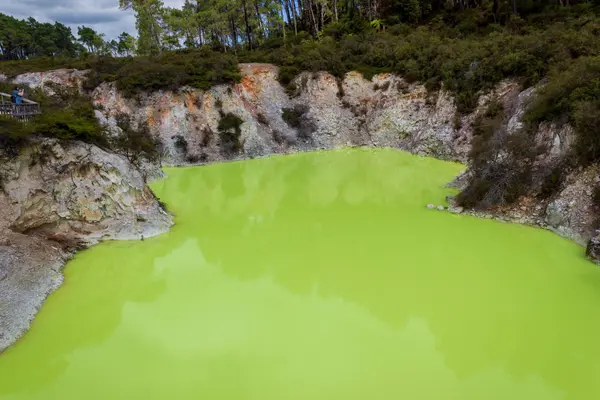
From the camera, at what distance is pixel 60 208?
14000 millimetres

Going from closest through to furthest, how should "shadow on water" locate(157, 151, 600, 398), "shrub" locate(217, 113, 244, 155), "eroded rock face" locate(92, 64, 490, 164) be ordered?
"shadow on water" locate(157, 151, 600, 398), "eroded rock face" locate(92, 64, 490, 164), "shrub" locate(217, 113, 244, 155)

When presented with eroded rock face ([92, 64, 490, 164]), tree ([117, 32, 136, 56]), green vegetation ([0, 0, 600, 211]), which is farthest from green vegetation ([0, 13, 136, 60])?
eroded rock face ([92, 64, 490, 164])

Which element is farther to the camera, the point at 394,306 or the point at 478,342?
the point at 394,306

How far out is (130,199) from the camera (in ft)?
50.1

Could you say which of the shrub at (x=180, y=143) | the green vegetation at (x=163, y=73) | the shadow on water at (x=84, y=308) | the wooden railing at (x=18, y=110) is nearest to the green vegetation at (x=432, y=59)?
the green vegetation at (x=163, y=73)

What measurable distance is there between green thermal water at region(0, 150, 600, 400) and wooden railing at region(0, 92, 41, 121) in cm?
528

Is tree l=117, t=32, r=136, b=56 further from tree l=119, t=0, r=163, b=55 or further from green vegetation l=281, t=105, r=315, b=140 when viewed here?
green vegetation l=281, t=105, r=315, b=140

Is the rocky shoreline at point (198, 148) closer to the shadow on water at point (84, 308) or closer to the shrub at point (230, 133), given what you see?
the shrub at point (230, 133)

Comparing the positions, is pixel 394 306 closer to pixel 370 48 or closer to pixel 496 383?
pixel 496 383

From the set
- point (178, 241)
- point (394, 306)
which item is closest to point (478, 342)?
point (394, 306)

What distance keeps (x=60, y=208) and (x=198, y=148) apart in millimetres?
15245

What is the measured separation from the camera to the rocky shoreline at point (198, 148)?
1253 centimetres

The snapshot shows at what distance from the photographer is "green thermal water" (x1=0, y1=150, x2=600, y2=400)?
752 cm

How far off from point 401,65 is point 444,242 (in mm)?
21786
